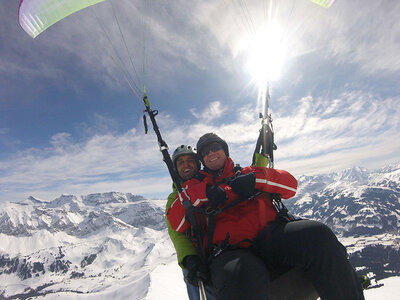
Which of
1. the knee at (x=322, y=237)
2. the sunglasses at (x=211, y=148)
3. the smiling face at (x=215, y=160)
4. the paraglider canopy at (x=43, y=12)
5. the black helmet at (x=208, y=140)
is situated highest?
the paraglider canopy at (x=43, y=12)

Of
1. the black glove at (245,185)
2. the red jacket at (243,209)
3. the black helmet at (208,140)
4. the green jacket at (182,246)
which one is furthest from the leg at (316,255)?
the black helmet at (208,140)

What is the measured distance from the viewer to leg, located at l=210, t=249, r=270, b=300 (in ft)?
8.95

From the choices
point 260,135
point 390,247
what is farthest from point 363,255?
point 260,135

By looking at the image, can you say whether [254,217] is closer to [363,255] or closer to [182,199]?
[182,199]

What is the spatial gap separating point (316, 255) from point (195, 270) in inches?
66.5

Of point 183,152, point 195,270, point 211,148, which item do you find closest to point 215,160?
point 211,148

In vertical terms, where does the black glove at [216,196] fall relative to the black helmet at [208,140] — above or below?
below

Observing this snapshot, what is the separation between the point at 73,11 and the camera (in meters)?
6.41

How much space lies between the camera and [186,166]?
211 inches

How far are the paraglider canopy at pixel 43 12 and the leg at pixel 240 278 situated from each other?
23.6ft

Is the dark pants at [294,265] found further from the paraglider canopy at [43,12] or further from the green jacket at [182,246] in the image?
the paraglider canopy at [43,12]

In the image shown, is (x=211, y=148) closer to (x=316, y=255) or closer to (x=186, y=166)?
(x=186, y=166)

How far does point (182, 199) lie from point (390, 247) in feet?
776

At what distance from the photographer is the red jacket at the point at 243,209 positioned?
141 inches
